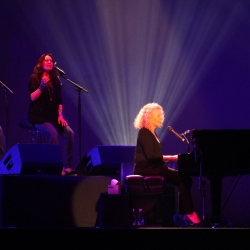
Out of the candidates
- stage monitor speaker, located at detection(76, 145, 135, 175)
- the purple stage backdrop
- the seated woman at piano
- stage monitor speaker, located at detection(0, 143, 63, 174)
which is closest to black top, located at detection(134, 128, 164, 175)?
the seated woman at piano

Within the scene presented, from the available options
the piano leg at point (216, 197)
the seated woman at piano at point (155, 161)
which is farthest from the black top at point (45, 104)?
the piano leg at point (216, 197)

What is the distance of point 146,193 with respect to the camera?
536 cm

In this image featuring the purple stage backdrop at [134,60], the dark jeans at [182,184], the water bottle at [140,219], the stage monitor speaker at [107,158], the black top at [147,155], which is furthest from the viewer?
the purple stage backdrop at [134,60]

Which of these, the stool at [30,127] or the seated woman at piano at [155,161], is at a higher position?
the stool at [30,127]

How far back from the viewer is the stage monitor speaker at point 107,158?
231 inches

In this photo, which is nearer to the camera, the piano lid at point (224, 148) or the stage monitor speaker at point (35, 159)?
the piano lid at point (224, 148)

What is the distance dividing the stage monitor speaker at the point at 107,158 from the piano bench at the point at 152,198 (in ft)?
1.60

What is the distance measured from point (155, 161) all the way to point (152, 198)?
0.54 meters

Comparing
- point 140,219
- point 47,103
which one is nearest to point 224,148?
point 140,219

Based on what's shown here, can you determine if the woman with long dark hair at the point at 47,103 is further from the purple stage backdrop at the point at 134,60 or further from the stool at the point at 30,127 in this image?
the purple stage backdrop at the point at 134,60

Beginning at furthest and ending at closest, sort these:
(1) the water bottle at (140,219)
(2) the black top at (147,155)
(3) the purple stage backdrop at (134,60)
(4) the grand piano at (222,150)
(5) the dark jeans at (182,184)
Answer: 1. (3) the purple stage backdrop at (134,60)
2. (1) the water bottle at (140,219)
3. (2) the black top at (147,155)
4. (5) the dark jeans at (182,184)
5. (4) the grand piano at (222,150)

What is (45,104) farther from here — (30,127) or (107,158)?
(107,158)

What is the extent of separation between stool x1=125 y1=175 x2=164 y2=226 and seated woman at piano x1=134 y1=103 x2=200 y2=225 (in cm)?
13

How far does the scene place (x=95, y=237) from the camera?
1136 mm
